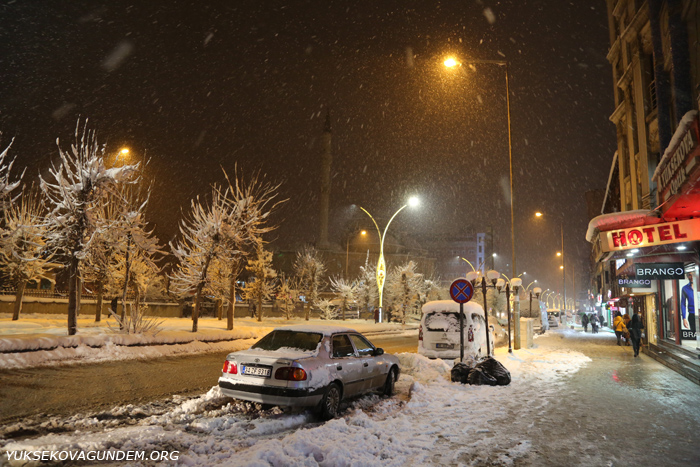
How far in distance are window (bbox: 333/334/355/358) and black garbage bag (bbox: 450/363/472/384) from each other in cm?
368

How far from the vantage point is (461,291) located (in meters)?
12.3

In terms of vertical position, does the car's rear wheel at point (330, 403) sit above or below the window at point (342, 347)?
below

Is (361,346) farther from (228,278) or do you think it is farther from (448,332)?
(228,278)

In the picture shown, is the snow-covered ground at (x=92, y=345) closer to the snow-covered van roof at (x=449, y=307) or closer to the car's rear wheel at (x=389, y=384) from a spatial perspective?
the snow-covered van roof at (x=449, y=307)

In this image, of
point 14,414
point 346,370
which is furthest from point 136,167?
point 346,370

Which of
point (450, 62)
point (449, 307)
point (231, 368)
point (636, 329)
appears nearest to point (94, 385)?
point (231, 368)

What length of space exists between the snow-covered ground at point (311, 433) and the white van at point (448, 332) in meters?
5.26

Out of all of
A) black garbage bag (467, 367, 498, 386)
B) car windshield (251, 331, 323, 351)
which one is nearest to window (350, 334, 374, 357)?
car windshield (251, 331, 323, 351)

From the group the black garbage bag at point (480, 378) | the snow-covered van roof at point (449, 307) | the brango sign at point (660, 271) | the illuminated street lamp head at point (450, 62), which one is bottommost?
the black garbage bag at point (480, 378)

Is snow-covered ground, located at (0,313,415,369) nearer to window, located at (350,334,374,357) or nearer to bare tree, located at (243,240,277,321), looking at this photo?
window, located at (350,334,374,357)

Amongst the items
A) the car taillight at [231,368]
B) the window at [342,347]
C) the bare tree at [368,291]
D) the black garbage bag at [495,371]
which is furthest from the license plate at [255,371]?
the bare tree at [368,291]

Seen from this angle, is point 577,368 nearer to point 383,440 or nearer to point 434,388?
point 434,388

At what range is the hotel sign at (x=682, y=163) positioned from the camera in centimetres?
702

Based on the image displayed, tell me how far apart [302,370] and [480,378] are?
573 cm
